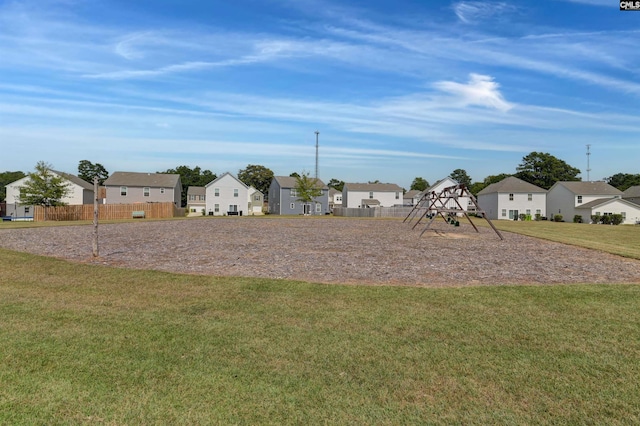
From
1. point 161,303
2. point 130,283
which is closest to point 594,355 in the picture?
point 161,303

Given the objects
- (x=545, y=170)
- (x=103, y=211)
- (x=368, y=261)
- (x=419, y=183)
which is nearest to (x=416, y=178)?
(x=419, y=183)

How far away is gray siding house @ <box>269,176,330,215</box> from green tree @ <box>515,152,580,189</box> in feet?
179

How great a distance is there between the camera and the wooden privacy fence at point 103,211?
40466 mm

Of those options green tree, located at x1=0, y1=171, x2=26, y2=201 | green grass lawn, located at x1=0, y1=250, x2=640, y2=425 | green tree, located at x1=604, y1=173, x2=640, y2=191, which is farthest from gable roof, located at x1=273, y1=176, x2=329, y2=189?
green tree, located at x1=604, y1=173, x2=640, y2=191

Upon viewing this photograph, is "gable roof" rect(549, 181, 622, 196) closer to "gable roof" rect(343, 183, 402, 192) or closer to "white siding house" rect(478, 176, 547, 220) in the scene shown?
"white siding house" rect(478, 176, 547, 220)

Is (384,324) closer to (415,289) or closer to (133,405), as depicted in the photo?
(415,289)

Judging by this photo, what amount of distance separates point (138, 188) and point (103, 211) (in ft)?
69.3

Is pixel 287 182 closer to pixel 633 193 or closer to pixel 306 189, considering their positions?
pixel 306 189

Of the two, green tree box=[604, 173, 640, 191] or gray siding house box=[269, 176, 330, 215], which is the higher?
green tree box=[604, 173, 640, 191]

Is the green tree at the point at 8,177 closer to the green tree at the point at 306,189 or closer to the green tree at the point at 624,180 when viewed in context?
the green tree at the point at 306,189

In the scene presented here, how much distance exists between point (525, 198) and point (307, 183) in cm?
4098

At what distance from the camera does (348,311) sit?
6988 mm

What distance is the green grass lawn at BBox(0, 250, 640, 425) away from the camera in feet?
12.2

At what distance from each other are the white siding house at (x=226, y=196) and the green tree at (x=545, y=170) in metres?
71.8
